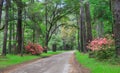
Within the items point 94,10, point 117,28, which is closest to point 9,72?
point 117,28

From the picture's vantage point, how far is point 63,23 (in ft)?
210

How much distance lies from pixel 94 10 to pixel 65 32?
59.3 m

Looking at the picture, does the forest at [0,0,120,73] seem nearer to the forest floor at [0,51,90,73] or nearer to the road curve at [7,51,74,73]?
the forest floor at [0,51,90,73]

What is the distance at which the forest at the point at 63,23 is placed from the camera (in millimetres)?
21266

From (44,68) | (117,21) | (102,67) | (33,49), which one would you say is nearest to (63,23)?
(33,49)

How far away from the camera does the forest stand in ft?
69.8

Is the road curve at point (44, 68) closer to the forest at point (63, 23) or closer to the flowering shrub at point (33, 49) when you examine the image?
the forest at point (63, 23)

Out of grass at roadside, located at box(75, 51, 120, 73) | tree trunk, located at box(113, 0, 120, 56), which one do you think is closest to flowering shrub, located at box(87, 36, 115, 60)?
grass at roadside, located at box(75, 51, 120, 73)

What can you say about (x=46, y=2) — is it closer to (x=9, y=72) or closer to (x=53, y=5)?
(x=53, y=5)

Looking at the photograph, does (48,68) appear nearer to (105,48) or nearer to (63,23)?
(105,48)

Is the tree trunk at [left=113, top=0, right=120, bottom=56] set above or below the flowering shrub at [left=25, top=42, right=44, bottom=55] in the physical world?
→ above

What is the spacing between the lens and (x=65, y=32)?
97.4 m

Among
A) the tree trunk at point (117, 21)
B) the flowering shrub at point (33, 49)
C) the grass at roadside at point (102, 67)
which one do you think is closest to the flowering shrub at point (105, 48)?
the grass at roadside at point (102, 67)

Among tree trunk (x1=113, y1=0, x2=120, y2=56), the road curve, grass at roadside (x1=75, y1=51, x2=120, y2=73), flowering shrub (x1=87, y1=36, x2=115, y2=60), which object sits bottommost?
the road curve
